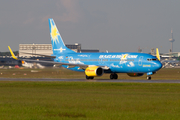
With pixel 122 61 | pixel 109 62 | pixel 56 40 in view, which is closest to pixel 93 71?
pixel 109 62

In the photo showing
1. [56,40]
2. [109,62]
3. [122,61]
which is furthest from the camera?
[56,40]

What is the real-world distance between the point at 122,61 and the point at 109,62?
2699 millimetres

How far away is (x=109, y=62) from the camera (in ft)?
178

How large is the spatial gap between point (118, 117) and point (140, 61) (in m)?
35.0

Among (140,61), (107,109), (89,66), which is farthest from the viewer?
(89,66)

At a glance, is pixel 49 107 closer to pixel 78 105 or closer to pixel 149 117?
pixel 78 105

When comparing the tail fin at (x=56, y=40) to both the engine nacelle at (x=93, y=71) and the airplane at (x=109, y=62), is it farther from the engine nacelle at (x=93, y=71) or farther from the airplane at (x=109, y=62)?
the engine nacelle at (x=93, y=71)

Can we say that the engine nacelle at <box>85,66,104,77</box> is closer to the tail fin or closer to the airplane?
the airplane

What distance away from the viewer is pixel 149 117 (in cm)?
1638

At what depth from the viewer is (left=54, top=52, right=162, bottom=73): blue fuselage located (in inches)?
1967

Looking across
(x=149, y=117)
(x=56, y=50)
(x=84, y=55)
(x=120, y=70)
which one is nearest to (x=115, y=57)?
(x=120, y=70)

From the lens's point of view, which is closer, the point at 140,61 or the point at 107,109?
the point at 107,109

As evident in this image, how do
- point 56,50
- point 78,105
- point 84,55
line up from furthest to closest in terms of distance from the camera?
1. point 56,50
2. point 84,55
3. point 78,105

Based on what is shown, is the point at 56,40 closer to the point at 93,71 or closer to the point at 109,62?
the point at 109,62
